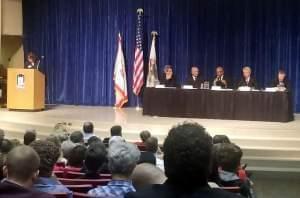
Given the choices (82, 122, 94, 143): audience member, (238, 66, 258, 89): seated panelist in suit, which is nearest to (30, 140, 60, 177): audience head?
(82, 122, 94, 143): audience member

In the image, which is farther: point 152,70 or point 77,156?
point 152,70

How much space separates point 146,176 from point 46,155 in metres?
0.67

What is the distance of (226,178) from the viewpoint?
12.5 ft

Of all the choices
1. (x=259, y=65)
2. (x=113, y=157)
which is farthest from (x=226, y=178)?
(x=259, y=65)

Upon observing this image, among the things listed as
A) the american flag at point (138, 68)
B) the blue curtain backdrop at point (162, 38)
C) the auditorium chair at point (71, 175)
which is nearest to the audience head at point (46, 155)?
the auditorium chair at point (71, 175)

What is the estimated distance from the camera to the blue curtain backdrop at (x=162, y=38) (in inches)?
503

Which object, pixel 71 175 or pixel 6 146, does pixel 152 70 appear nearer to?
pixel 6 146

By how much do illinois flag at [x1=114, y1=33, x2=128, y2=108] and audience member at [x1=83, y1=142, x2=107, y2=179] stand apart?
9.13m

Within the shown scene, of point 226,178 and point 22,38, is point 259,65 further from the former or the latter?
point 226,178

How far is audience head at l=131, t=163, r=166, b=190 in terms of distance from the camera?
2.84 metres

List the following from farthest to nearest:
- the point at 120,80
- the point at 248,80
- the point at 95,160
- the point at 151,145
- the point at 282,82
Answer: the point at 120,80, the point at 248,80, the point at 282,82, the point at 151,145, the point at 95,160

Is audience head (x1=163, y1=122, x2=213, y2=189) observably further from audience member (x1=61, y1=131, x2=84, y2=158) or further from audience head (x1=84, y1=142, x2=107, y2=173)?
audience member (x1=61, y1=131, x2=84, y2=158)

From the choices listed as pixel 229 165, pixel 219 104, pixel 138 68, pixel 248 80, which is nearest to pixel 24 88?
pixel 138 68

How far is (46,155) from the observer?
3211 millimetres
